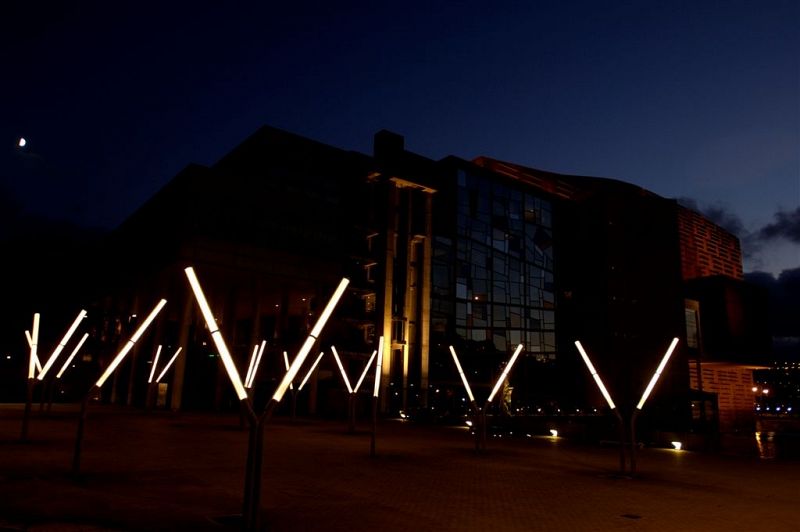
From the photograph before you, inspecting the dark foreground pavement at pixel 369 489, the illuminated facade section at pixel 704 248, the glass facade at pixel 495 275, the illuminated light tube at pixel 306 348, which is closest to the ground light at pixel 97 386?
the dark foreground pavement at pixel 369 489

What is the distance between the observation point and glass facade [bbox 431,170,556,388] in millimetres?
59375

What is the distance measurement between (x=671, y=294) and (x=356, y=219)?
3478cm

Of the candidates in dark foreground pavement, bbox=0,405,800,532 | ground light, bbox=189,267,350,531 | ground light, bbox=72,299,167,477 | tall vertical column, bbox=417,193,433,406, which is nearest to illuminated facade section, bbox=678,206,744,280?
tall vertical column, bbox=417,193,433,406

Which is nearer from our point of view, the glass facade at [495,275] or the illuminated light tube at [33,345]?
the illuminated light tube at [33,345]

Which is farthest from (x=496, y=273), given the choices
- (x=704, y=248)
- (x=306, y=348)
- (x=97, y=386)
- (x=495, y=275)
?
(x=306, y=348)

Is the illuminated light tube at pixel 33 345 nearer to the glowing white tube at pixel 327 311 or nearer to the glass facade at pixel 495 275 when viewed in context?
the glowing white tube at pixel 327 311

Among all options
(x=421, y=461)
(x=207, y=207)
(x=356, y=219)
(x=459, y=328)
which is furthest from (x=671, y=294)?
(x=421, y=461)

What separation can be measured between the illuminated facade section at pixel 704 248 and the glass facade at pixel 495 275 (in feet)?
51.6

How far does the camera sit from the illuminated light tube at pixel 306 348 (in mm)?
7595

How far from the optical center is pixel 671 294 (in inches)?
2554

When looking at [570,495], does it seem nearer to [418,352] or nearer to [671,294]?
[418,352]

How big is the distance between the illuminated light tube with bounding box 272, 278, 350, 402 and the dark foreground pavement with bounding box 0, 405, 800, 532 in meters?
2.05

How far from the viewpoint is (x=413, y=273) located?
183 feet

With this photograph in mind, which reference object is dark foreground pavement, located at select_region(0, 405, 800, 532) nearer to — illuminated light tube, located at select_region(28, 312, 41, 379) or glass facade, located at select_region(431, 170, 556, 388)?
illuminated light tube, located at select_region(28, 312, 41, 379)
